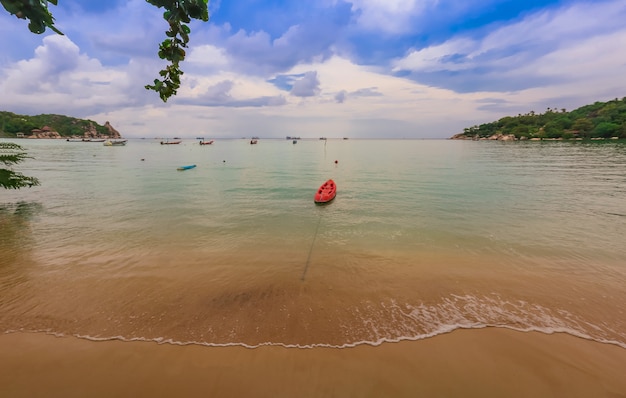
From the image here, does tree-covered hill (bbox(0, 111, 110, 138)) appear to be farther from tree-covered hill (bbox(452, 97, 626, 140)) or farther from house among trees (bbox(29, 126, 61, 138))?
tree-covered hill (bbox(452, 97, 626, 140))

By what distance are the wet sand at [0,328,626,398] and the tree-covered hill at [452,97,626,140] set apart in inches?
5415

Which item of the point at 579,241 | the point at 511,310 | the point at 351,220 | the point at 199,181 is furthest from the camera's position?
the point at 199,181

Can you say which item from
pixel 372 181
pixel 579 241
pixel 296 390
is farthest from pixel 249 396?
pixel 372 181

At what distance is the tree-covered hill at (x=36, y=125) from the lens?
144 metres

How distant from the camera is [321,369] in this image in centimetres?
429

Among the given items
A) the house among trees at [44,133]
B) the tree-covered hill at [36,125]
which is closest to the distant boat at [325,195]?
the tree-covered hill at [36,125]

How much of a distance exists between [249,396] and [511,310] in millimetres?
5648

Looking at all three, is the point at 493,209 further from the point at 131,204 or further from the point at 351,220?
the point at 131,204

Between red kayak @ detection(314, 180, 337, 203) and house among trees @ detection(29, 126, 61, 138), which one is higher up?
house among trees @ detection(29, 126, 61, 138)

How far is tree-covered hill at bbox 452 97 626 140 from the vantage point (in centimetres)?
9875

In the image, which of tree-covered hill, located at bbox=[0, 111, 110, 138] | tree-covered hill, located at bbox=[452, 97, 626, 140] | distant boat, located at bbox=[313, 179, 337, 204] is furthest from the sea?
tree-covered hill, located at bbox=[0, 111, 110, 138]

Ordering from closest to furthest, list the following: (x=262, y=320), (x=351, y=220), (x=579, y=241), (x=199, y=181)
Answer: (x=262, y=320), (x=579, y=241), (x=351, y=220), (x=199, y=181)

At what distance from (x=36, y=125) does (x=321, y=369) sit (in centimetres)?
23459

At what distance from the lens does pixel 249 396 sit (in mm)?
3775
